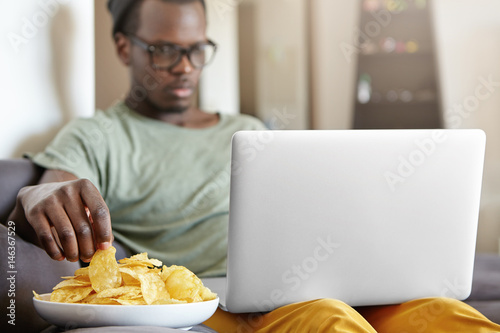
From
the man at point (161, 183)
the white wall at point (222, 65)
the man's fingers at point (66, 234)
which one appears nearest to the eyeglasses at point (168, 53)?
the man at point (161, 183)

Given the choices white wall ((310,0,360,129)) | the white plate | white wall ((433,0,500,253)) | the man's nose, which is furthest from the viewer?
white wall ((310,0,360,129))

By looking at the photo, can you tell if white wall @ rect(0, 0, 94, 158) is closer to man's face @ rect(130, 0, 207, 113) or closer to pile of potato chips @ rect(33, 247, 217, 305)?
man's face @ rect(130, 0, 207, 113)

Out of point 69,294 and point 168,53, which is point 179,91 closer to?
point 168,53

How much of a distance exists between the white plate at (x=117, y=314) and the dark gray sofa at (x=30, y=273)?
183mm

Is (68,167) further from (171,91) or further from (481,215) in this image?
(481,215)

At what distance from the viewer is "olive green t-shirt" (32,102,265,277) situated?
151 cm

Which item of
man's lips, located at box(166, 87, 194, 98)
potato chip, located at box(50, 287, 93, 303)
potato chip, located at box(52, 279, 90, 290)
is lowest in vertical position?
potato chip, located at box(50, 287, 93, 303)

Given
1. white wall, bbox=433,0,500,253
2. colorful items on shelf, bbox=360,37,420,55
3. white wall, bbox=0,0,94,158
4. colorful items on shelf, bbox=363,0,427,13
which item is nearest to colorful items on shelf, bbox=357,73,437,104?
colorful items on shelf, bbox=360,37,420,55

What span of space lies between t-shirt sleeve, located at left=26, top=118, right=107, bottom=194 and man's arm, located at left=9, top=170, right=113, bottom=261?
0.44 meters

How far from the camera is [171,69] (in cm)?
180

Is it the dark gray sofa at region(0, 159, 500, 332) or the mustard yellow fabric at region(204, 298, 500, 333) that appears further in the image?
the dark gray sofa at region(0, 159, 500, 332)

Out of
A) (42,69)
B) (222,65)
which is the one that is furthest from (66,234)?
(222,65)

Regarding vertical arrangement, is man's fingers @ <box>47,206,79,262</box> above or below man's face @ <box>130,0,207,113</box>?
below

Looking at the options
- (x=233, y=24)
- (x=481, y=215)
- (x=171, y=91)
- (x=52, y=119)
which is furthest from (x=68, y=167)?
(x=481, y=215)
